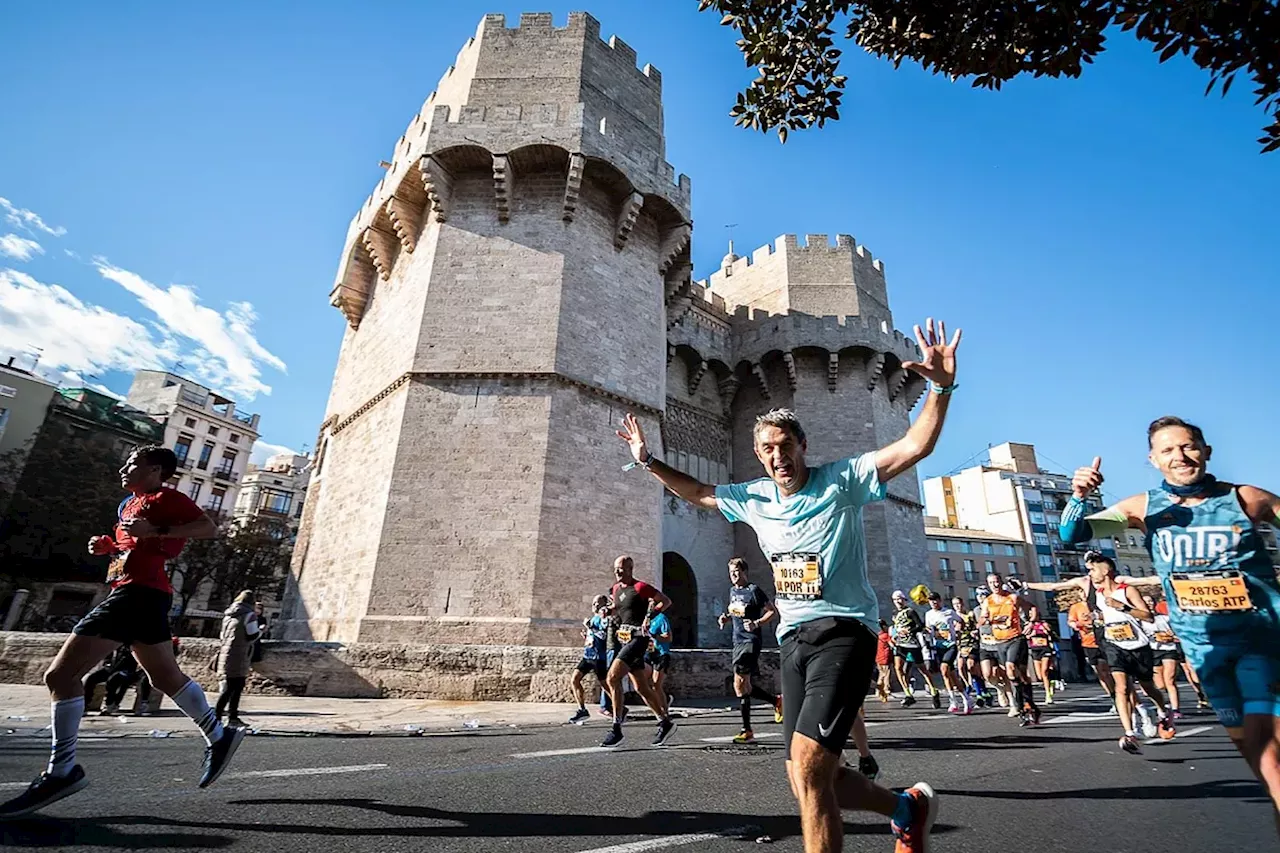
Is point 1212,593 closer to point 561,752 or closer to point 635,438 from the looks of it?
point 635,438

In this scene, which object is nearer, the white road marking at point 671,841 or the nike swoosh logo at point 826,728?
the nike swoosh logo at point 826,728

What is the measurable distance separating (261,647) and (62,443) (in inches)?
1084

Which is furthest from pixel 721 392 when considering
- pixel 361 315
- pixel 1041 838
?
pixel 1041 838

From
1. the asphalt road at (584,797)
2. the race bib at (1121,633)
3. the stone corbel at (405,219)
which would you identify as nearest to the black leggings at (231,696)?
the asphalt road at (584,797)

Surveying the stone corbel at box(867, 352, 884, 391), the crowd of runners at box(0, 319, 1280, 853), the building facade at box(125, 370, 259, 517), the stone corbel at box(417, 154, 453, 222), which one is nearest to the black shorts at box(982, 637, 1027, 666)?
the crowd of runners at box(0, 319, 1280, 853)

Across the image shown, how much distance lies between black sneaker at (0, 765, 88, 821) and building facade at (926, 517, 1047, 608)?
50.0 m

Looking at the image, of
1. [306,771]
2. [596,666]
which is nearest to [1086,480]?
[306,771]

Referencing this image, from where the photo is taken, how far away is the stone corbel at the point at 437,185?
45.2 ft

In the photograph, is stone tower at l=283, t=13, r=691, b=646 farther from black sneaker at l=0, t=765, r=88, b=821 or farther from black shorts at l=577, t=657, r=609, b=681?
black sneaker at l=0, t=765, r=88, b=821

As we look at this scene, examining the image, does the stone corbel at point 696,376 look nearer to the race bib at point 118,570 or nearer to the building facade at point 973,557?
the race bib at point 118,570

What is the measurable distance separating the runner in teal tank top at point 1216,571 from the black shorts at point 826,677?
1.29m

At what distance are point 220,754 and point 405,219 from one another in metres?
13.8

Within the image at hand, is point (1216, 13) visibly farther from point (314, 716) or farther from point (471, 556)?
point (471, 556)

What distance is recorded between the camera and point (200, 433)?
39094mm
